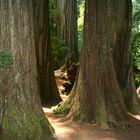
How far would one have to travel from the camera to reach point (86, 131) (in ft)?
30.5

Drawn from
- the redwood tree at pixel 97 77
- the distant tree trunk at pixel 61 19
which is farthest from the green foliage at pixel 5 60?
the distant tree trunk at pixel 61 19

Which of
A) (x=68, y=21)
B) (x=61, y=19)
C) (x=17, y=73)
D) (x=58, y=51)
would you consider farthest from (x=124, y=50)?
(x=61, y=19)

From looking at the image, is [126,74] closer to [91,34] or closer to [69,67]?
[91,34]

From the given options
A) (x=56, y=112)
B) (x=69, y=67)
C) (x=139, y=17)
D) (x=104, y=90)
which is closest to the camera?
(x=104, y=90)

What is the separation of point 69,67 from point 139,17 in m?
5.48

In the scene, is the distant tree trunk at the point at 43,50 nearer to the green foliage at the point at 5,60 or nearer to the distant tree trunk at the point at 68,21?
the green foliage at the point at 5,60

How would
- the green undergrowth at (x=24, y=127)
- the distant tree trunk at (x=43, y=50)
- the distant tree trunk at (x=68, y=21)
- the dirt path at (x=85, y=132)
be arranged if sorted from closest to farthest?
the green undergrowth at (x=24, y=127)
the dirt path at (x=85, y=132)
the distant tree trunk at (x=43, y=50)
the distant tree trunk at (x=68, y=21)

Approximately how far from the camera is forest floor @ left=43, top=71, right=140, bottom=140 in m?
8.79

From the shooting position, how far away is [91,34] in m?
10.3

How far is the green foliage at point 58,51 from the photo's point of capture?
1986cm

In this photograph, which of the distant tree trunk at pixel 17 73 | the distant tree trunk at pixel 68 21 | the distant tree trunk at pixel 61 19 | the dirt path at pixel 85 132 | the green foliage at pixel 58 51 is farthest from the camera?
the distant tree trunk at pixel 61 19

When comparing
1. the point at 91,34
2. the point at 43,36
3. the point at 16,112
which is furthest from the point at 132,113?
the point at 16,112

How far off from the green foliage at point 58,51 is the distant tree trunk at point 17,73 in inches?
473

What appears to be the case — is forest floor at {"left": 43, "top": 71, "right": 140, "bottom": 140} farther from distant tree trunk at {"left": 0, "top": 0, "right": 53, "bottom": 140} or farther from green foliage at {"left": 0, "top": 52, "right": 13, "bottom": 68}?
green foliage at {"left": 0, "top": 52, "right": 13, "bottom": 68}
